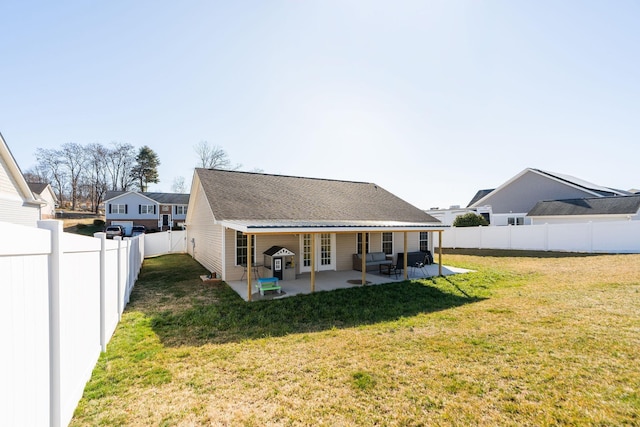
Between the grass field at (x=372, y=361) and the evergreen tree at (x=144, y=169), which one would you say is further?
the evergreen tree at (x=144, y=169)

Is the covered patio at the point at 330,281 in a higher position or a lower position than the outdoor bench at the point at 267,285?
lower

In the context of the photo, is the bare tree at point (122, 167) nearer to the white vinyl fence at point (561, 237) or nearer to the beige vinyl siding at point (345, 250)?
the beige vinyl siding at point (345, 250)

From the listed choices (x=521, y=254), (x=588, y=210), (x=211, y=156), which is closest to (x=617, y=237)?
(x=521, y=254)

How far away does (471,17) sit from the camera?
33.9 feet

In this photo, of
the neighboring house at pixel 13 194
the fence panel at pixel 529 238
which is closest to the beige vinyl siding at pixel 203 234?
the neighboring house at pixel 13 194

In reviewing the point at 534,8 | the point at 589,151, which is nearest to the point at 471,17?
the point at 534,8

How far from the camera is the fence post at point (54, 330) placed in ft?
7.33

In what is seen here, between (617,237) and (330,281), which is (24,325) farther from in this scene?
(617,237)

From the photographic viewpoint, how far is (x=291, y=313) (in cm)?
729

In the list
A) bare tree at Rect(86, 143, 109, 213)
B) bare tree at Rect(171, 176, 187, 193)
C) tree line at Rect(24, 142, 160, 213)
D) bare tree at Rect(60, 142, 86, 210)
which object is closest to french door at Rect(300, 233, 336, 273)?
bare tree at Rect(171, 176, 187, 193)

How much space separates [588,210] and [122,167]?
206ft

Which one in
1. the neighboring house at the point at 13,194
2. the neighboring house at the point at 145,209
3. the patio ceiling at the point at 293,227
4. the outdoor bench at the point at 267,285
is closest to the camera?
the patio ceiling at the point at 293,227

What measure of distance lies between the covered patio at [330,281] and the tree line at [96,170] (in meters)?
49.7

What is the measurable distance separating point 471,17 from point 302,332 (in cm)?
1191
